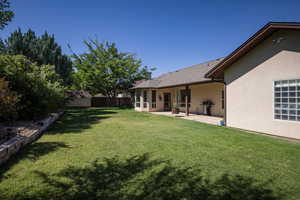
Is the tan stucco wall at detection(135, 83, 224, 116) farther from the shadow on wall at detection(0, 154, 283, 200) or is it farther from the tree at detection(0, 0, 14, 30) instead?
the tree at detection(0, 0, 14, 30)

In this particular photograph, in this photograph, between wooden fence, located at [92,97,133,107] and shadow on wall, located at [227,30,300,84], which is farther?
wooden fence, located at [92,97,133,107]

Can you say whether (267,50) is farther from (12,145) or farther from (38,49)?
(38,49)

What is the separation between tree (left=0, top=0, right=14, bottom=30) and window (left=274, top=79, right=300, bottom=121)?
16307 millimetres

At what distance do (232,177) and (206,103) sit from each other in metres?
11.4

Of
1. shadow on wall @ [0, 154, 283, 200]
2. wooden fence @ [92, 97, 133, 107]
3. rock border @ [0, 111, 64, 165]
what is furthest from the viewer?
wooden fence @ [92, 97, 133, 107]

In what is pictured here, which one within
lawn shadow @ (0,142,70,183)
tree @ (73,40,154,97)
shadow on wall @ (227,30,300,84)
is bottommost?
lawn shadow @ (0,142,70,183)

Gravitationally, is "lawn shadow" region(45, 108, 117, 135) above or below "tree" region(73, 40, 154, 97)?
below

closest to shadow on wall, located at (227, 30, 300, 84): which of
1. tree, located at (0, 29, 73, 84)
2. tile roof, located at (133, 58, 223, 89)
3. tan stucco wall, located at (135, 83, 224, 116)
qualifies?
tile roof, located at (133, 58, 223, 89)

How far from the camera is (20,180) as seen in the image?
9.56 ft

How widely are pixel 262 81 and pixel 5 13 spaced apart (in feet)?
52.7

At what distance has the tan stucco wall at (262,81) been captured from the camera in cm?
605

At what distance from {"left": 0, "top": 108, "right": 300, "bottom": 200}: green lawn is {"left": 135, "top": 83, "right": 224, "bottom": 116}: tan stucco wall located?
25.6 feet

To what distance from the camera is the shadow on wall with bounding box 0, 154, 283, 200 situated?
97.8 inches

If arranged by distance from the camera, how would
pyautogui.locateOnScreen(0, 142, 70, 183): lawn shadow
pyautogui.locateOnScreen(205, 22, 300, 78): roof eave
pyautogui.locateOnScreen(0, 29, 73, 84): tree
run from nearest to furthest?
pyautogui.locateOnScreen(0, 142, 70, 183): lawn shadow
pyautogui.locateOnScreen(205, 22, 300, 78): roof eave
pyautogui.locateOnScreen(0, 29, 73, 84): tree
